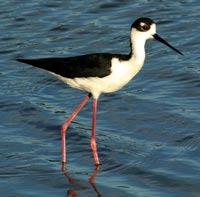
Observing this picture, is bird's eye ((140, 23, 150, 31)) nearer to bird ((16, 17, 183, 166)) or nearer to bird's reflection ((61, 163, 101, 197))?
bird ((16, 17, 183, 166))

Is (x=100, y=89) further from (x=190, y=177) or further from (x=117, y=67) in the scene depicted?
(x=190, y=177)

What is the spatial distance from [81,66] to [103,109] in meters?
1.58

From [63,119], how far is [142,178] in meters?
2.39

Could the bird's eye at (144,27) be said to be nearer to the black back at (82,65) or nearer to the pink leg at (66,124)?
the black back at (82,65)

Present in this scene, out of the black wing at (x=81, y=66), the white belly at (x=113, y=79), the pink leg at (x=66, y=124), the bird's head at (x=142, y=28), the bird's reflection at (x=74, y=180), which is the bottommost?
the bird's reflection at (x=74, y=180)

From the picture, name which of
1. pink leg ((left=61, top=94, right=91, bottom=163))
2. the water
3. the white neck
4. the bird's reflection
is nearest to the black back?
the white neck

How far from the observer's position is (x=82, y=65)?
1019cm

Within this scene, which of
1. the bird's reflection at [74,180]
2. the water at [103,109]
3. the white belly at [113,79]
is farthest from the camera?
the white belly at [113,79]

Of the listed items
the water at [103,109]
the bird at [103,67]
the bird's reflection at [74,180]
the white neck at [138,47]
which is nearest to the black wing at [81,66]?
the bird at [103,67]

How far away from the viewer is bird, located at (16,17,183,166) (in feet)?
32.8

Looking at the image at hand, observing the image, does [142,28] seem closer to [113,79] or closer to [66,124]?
[113,79]

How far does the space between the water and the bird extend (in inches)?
15.7

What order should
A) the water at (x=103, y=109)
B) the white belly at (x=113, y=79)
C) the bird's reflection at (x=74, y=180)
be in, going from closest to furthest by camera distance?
the bird's reflection at (x=74, y=180) → the water at (x=103, y=109) → the white belly at (x=113, y=79)

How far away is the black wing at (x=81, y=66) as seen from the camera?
10023 mm
